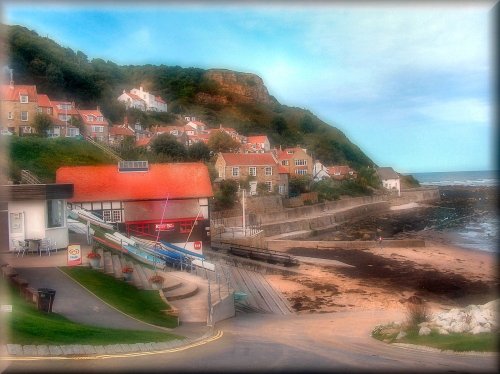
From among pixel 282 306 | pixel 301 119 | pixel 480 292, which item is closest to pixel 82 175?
pixel 282 306

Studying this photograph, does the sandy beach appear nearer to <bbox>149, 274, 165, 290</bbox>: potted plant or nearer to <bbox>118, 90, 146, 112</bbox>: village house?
<bbox>149, 274, 165, 290</bbox>: potted plant

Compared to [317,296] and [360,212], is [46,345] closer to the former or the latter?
[317,296]

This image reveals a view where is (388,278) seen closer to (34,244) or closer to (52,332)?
(34,244)

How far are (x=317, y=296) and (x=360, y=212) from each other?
36.3 m

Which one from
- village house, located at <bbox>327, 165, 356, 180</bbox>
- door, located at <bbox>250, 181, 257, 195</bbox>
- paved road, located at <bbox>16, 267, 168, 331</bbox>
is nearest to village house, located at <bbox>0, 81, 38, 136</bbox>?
door, located at <bbox>250, 181, 257, 195</bbox>

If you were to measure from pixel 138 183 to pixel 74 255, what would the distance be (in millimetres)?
8525

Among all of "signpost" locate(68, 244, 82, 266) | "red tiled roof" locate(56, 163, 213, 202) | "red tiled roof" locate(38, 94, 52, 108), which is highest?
"red tiled roof" locate(38, 94, 52, 108)

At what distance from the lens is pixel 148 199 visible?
1814 centimetres

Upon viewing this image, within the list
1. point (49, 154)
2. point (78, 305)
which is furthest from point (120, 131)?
point (78, 305)

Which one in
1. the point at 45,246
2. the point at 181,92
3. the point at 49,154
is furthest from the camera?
the point at 181,92

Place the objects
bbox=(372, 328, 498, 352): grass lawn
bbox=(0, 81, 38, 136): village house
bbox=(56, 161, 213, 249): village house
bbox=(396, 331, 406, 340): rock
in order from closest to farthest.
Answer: bbox=(372, 328, 498, 352): grass lawn → bbox=(396, 331, 406, 340): rock → bbox=(56, 161, 213, 249): village house → bbox=(0, 81, 38, 136): village house

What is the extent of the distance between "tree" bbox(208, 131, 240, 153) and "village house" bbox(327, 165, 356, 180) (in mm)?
16322

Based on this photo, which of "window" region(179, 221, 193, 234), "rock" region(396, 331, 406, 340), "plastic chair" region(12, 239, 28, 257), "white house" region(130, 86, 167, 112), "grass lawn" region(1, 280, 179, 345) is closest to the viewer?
"grass lawn" region(1, 280, 179, 345)

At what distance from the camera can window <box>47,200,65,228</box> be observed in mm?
11617
